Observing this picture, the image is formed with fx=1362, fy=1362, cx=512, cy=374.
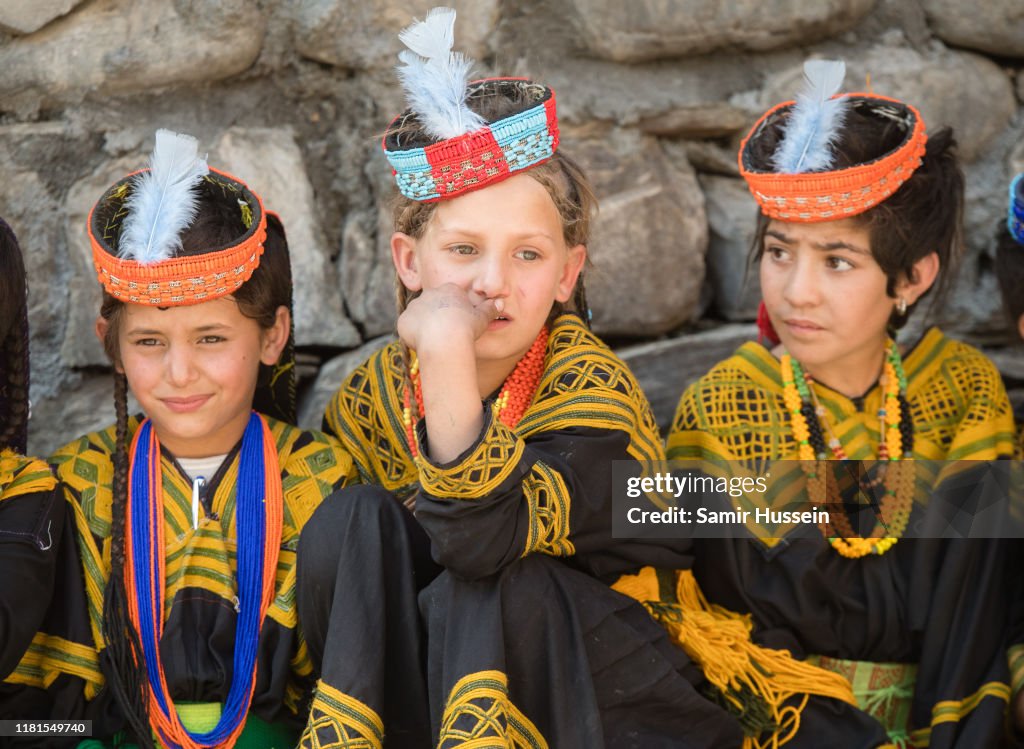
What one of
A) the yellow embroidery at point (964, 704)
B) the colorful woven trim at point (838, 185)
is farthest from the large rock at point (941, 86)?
the yellow embroidery at point (964, 704)

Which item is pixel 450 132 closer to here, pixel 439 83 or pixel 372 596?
pixel 439 83

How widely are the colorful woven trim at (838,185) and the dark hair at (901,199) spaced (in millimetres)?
37

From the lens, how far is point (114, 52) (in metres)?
3.15

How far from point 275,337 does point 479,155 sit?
682mm

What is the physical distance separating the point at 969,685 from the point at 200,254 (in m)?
1.79

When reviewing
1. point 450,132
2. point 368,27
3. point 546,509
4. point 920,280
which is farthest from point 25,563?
point 920,280

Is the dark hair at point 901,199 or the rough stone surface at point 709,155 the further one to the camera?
the rough stone surface at point 709,155

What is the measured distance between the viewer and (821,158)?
9.76 feet

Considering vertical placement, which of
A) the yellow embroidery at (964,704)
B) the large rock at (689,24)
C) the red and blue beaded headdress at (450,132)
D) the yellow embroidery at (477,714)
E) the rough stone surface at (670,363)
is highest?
the red and blue beaded headdress at (450,132)

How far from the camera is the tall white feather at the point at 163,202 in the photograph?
2.72 m

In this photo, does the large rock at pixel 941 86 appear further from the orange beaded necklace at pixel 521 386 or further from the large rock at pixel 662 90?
the orange beaded necklace at pixel 521 386

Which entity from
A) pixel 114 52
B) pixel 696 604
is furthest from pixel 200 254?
pixel 696 604

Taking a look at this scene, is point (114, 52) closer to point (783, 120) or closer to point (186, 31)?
point (186, 31)

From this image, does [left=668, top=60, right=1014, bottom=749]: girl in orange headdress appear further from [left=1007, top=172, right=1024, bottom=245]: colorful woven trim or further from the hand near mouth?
the hand near mouth
